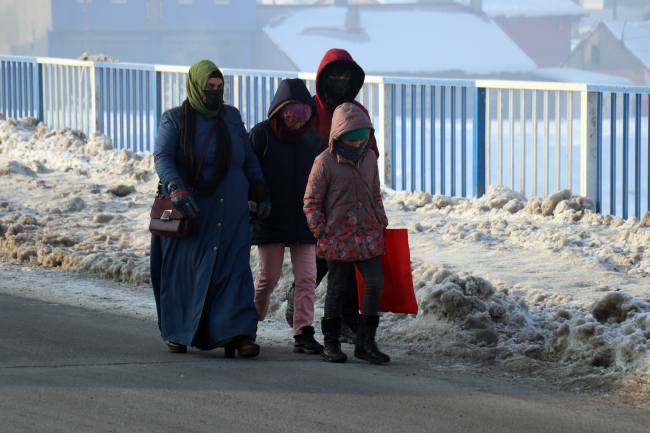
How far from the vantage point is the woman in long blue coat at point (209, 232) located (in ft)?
15.2

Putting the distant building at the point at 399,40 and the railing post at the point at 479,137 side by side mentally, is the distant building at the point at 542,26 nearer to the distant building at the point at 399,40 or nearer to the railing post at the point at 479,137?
the distant building at the point at 399,40

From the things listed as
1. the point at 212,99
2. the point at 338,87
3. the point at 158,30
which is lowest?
the point at 212,99

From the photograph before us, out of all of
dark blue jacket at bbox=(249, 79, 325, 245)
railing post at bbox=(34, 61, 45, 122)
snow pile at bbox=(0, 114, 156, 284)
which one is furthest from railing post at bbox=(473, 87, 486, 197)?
railing post at bbox=(34, 61, 45, 122)

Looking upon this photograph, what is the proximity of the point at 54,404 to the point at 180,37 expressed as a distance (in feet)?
160

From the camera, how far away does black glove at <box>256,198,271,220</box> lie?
475cm

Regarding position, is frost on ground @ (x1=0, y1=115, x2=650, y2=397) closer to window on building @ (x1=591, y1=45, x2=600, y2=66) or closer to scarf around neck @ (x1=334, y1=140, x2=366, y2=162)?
scarf around neck @ (x1=334, y1=140, x2=366, y2=162)

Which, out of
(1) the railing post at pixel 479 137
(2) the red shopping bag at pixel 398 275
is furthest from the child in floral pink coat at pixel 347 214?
(1) the railing post at pixel 479 137

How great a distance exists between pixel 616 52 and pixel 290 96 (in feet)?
160

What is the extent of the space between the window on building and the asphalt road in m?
49.7

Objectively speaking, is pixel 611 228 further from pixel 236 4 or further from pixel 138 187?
pixel 236 4

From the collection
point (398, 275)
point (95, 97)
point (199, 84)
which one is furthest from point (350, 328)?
point (95, 97)

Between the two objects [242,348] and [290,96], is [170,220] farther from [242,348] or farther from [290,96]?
[290,96]

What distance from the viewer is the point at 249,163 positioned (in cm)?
481

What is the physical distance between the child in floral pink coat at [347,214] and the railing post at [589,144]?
457cm
